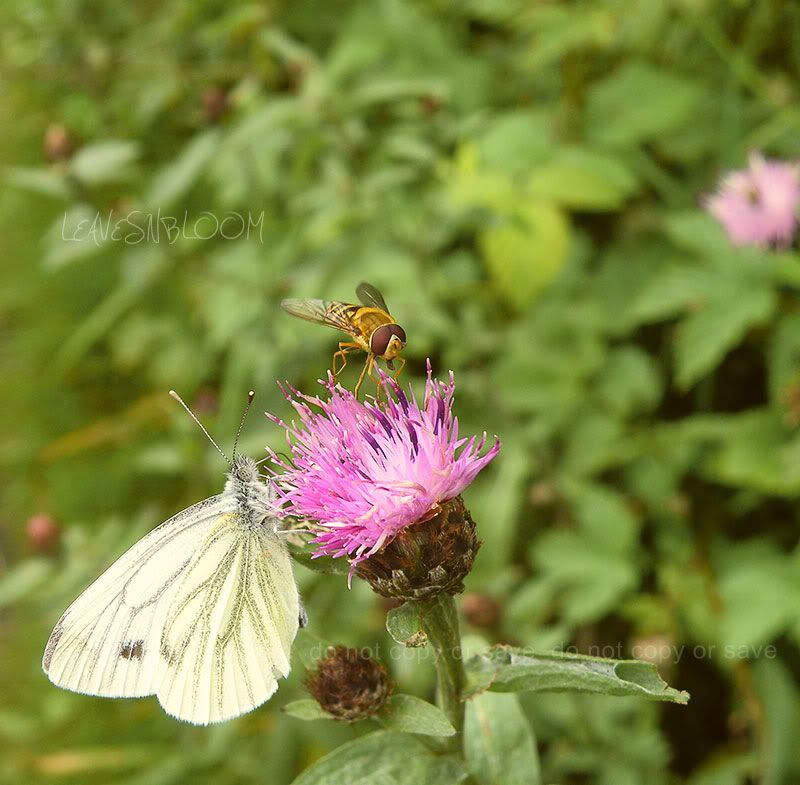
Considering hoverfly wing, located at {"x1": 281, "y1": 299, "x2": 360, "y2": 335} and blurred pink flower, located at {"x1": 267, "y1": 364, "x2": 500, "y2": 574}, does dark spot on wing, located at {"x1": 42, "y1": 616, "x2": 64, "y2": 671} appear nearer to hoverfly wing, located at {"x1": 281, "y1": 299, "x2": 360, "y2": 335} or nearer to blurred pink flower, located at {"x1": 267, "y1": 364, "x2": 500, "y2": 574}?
blurred pink flower, located at {"x1": 267, "y1": 364, "x2": 500, "y2": 574}

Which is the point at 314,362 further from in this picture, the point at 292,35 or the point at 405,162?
the point at 292,35

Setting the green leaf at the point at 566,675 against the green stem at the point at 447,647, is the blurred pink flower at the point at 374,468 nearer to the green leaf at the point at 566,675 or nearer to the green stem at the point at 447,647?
the green stem at the point at 447,647

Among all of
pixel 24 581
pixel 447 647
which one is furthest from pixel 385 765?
pixel 24 581

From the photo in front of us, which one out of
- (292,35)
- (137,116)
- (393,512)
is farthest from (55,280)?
(393,512)

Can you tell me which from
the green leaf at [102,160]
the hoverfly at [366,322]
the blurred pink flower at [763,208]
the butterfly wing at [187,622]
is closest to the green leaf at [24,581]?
the butterfly wing at [187,622]

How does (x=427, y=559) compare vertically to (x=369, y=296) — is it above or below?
below

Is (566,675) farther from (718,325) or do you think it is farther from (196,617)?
(718,325)
